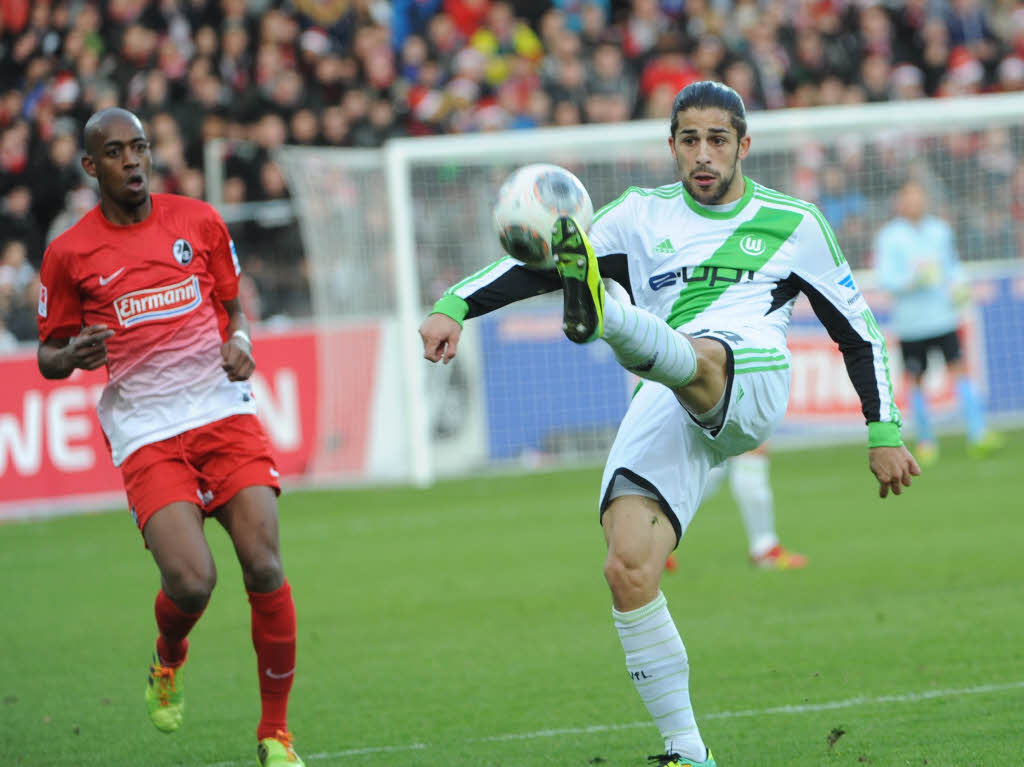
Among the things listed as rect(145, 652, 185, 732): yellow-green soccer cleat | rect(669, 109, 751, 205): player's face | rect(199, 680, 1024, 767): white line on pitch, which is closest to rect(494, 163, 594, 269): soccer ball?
rect(669, 109, 751, 205): player's face

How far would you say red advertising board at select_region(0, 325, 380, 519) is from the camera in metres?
13.8

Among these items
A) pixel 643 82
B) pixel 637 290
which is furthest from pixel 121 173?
pixel 643 82

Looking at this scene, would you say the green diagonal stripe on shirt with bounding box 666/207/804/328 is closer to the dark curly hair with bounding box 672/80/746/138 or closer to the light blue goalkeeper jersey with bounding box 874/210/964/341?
the dark curly hair with bounding box 672/80/746/138

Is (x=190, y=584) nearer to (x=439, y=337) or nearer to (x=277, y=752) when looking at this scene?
(x=277, y=752)

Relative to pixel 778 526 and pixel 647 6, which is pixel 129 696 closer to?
pixel 778 526

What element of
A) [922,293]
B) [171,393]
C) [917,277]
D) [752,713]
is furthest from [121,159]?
[922,293]

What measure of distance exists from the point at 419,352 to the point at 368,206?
1885mm

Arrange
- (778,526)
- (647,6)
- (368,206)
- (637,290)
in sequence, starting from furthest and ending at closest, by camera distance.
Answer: (647,6) → (368,206) → (778,526) → (637,290)

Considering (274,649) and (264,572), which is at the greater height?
(264,572)

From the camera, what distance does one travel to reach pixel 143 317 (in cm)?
547

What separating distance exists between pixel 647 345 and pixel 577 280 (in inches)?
13.1

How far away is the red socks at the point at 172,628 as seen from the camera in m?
5.44

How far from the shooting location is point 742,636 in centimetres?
733

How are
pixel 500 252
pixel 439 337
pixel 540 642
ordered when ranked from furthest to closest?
pixel 500 252
pixel 540 642
pixel 439 337
